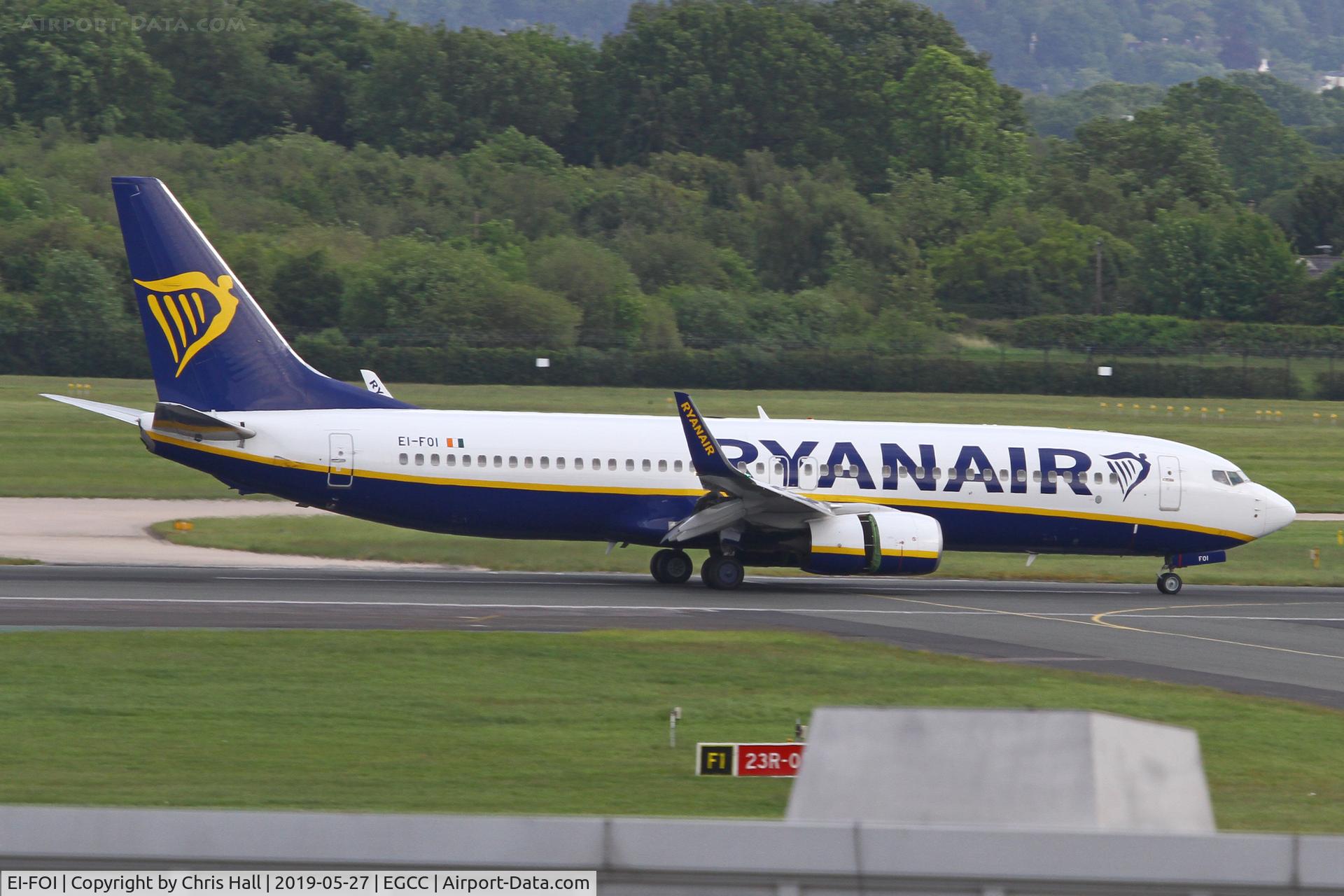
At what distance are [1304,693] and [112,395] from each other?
4717 cm

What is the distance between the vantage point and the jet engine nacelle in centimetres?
3100

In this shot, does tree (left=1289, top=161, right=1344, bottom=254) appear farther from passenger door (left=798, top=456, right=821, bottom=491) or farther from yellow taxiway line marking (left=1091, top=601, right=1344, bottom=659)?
passenger door (left=798, top=456, right=821, bottom=491)

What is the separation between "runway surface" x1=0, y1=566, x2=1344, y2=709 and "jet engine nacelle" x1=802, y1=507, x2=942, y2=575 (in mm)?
722

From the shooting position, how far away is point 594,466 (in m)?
32.1

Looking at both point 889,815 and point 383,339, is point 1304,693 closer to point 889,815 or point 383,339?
point 889,815

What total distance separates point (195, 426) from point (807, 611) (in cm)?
1157

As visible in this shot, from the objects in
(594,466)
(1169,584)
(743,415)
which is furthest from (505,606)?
(743,415)

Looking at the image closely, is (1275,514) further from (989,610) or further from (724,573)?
(724,573)

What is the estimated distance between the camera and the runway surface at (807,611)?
25.1 m

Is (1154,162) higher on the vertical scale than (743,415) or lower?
higher

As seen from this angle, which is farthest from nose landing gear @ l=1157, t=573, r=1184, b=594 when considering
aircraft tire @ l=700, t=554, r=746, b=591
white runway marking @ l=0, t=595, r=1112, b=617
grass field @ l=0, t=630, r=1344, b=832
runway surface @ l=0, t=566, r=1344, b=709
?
grass field @ l=0, t=630, r=1344, b=832

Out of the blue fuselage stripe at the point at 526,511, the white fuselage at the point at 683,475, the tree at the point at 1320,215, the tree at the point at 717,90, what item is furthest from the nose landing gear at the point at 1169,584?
the tree at the point at 1320,215

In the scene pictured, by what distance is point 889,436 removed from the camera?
3347cm

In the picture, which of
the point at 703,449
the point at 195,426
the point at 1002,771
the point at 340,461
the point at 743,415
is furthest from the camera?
the point at 743,415
